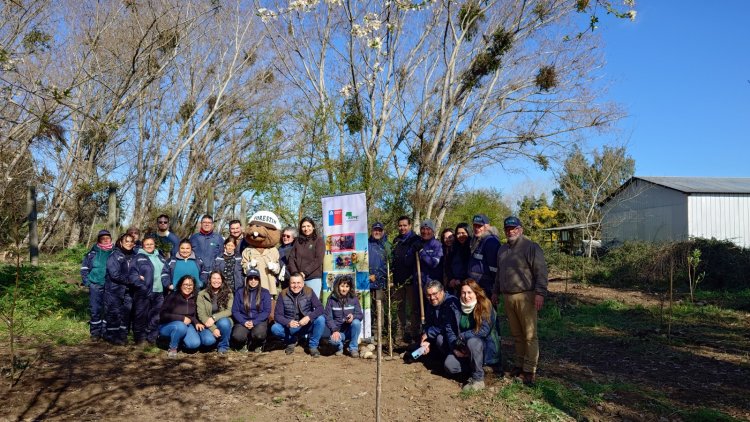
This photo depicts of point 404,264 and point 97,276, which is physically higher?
point 404,264

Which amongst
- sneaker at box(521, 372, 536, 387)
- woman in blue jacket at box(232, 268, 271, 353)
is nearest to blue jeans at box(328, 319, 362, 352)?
woman in blue jacket at box(232, 268, 271, 353)

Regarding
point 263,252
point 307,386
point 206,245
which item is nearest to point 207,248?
point 206,245

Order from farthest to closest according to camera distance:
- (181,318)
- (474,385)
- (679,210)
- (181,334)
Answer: (679,210) → (181,318) → (181,334) → (474,385)

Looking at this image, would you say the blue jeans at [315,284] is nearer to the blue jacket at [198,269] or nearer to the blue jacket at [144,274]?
the blue jacket at [198,269]

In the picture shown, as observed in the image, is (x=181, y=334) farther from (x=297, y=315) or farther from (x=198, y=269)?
(x=297, y=315)

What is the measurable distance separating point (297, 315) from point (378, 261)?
1378 mm

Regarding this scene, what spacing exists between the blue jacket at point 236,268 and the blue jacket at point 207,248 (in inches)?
8.4

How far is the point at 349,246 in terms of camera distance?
747cm

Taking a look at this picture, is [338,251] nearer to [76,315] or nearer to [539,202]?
[76,315]

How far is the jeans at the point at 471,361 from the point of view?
5539mm

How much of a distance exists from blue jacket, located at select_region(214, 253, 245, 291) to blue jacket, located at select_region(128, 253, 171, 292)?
2.14 feet

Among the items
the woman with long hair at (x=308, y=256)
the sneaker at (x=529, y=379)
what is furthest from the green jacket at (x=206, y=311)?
the sneaker at (x=529, y=379)

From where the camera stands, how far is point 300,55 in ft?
51.0

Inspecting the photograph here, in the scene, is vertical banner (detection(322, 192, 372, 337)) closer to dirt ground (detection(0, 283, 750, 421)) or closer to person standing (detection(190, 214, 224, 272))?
dirt ground (detection(0, 283, 750, 421))
